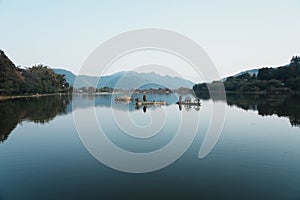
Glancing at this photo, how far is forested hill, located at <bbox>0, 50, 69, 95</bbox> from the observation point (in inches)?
1980

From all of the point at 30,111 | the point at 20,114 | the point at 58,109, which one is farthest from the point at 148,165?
the point at 58,109

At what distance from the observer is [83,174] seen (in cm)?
950

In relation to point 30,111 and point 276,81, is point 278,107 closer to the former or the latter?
point 30,111

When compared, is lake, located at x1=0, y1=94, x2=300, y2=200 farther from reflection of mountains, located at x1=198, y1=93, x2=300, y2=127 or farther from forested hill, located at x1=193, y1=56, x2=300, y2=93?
forested hill, located at x1=193, y1=56, x2=300, y2=93

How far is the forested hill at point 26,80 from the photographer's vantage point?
50281 millimetres

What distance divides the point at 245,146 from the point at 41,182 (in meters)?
9.97

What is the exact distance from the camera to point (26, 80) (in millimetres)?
64688

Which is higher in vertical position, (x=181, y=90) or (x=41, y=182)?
(x=181, y=90)

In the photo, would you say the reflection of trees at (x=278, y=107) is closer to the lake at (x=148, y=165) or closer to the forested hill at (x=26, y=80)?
the lake at (x=148, y=165)

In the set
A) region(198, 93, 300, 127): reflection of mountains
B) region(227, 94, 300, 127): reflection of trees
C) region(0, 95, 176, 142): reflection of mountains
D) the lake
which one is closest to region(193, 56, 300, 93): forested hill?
region(198, 93, 300, 127): reflection of mountains

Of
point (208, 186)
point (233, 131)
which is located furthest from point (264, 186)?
point (233, 131)

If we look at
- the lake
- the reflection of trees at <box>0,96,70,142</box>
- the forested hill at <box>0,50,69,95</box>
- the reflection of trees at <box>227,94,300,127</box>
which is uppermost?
the forested hill at <box>0,50,69,95</box>

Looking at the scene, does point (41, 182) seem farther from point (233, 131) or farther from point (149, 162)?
point (233, 131)

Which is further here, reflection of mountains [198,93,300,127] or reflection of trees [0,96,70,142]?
reflection of mountains [198,93,300,127]
